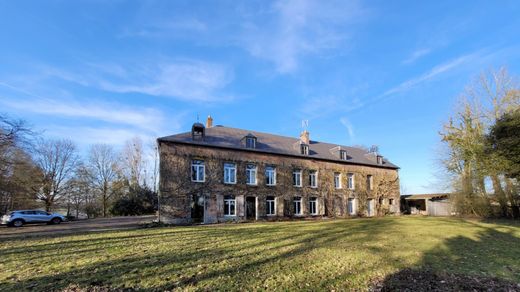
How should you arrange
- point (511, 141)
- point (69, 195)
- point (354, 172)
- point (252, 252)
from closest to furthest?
point (252, 252) → point (511, 141) → point (354, 172) → point (69, 195)

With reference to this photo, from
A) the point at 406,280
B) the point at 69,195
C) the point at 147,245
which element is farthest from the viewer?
the point at 69,195

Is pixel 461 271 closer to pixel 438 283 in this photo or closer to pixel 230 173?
pixel 438 283

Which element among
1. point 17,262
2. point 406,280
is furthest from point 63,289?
point 406,280

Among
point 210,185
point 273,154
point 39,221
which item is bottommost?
point 39,221

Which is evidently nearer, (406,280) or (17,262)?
(406,280)

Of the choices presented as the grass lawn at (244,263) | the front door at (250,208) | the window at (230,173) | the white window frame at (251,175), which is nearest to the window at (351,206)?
the front door at (250,208)

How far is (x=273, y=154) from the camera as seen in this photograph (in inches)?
982

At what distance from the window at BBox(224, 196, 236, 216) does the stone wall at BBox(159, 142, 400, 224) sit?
338 millimetres

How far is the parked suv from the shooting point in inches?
819

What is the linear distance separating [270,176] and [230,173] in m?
3.88

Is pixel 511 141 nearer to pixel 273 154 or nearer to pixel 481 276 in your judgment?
pixel 273 154

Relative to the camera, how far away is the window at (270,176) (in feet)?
80.5

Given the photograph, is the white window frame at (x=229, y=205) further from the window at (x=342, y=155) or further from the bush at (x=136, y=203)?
the bush at (x=136, y=203)

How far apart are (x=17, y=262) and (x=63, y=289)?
368cm
